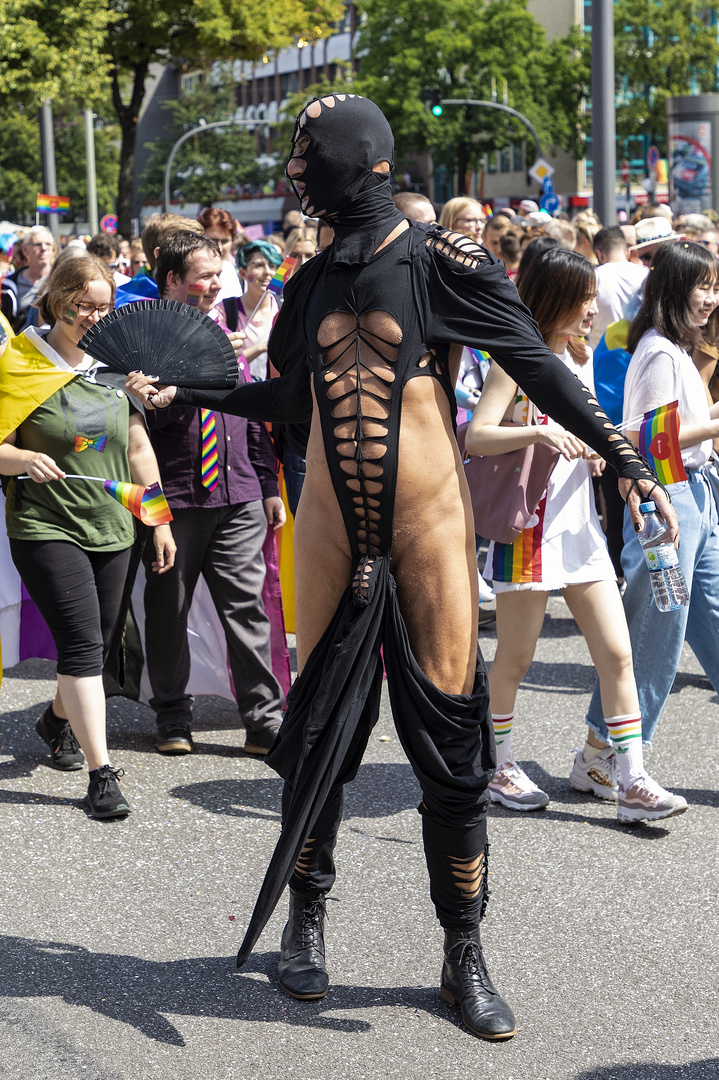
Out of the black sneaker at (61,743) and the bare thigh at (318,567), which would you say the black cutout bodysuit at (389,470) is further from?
the black sneaker at (61,743)

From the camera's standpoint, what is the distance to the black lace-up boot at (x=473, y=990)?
322 cm

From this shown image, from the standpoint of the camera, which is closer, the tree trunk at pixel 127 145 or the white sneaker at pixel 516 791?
the white sneaker at pixel 516 791

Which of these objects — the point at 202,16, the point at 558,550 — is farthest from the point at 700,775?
the point at 202,16

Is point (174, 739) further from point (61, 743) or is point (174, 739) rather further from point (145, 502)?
point (145, 502)

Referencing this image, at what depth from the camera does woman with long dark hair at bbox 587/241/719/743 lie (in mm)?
4746

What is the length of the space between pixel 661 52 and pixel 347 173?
173ft

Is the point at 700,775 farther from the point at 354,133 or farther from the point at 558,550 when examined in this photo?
the point at 354,133

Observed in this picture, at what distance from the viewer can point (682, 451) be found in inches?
192

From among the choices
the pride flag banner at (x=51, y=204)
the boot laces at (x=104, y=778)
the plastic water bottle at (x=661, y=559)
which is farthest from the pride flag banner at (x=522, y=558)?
the pride flag banner at (x=51, y=204)

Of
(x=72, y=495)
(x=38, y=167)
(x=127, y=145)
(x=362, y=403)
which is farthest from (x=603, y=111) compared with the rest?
(x=38, y=167)

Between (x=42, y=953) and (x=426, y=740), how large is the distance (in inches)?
53.4

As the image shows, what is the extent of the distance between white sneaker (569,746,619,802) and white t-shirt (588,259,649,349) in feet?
13.8

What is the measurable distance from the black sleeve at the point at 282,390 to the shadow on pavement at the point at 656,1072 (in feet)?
5.81

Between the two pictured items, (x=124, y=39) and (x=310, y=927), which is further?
(x=124, y=39)
